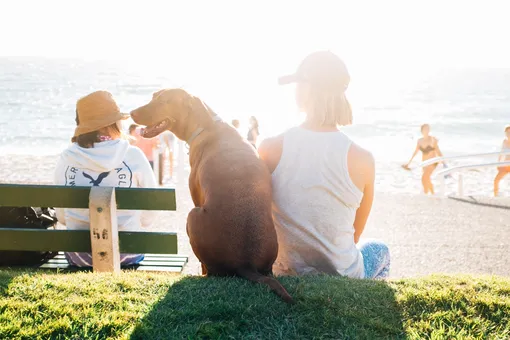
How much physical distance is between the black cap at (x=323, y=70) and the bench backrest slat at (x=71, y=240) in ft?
4.48

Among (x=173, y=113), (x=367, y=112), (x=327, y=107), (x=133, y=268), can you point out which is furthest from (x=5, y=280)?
(x=367, y=112)

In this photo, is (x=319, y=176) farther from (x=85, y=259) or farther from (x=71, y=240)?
(x=85, y=259)

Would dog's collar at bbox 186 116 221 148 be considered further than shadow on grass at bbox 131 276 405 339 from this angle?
Yes

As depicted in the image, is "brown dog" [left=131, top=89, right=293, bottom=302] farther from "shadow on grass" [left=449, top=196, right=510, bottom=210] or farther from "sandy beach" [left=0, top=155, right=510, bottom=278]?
"shadow on grass" [left=449, top=196, right=510, bottom=210]

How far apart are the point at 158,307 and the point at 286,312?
66 cm

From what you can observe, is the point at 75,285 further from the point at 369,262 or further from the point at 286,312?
the point at 369,262

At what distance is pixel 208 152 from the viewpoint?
11.8 ft

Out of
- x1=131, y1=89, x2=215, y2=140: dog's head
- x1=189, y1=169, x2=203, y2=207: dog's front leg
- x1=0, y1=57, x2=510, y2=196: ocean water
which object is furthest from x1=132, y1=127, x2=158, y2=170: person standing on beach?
x1=189, y1=169, x2=203, y2=207: dog's front leg

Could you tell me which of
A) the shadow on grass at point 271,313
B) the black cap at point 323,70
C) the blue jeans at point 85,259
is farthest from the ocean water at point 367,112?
the blue jeans at point 85,259

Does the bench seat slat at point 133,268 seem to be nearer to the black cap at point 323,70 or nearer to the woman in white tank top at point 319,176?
the woman in white tank top at point 319,176

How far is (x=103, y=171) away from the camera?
3.97m

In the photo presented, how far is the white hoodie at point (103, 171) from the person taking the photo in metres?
3.92

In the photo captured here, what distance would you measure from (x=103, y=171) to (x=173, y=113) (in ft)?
2.27

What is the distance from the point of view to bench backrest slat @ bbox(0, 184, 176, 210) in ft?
11.6
